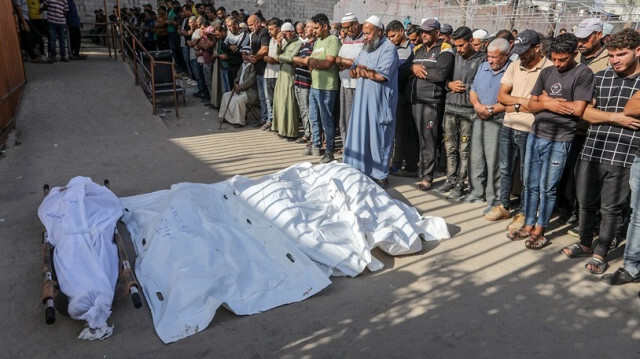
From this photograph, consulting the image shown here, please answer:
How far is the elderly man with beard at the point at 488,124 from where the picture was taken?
181 inches

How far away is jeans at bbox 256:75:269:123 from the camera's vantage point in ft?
27.2

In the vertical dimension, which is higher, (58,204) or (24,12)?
(24,12)

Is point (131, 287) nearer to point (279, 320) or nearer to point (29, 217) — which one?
point (279, 320)

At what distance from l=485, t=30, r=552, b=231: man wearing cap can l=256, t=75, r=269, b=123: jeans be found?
4765 mm

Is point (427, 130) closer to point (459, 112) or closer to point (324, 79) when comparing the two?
point (459, 112)

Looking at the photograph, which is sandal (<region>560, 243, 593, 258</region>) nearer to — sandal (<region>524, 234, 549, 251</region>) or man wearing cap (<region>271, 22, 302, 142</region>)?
sandal (<region>524, 234, 549, 251</region>)

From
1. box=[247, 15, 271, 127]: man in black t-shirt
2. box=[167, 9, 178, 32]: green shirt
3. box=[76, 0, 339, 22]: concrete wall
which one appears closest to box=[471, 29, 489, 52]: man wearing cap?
box=[247, 15, 271, 127]: man in black t-shirt

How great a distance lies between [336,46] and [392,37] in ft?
2.77

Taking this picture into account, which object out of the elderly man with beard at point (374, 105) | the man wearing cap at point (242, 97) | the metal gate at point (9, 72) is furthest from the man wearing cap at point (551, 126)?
the metal gate at point (9, 72)

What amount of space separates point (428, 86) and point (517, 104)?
4.75 ft

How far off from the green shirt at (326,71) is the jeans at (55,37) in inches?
262

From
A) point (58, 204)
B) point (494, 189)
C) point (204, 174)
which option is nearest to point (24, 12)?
point (204, 174)

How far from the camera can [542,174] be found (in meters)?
4.13

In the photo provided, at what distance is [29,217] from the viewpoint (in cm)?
458
